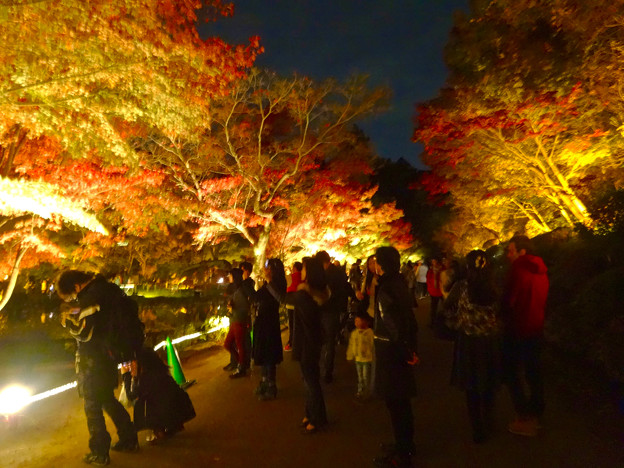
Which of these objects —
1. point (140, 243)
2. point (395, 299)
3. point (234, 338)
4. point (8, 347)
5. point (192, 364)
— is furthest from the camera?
point (140, 243)

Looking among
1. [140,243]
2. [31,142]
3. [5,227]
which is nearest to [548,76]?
[31,142]

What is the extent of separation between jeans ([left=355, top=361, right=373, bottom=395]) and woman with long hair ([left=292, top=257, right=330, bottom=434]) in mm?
1057

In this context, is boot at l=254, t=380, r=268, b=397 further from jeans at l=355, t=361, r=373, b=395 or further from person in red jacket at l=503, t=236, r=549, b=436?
person in red jacket at l=503, t=236, r=549, b=436

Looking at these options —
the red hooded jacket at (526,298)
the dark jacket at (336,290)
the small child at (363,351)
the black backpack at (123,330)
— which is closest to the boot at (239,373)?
the dark jacket at (336,290)

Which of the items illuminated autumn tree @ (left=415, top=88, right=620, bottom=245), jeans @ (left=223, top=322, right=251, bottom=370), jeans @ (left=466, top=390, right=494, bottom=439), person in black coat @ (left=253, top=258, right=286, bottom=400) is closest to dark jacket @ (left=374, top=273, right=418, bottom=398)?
jeans @ (left=466, top=390, right=494, bottom=439)

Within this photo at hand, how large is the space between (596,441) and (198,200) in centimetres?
1134

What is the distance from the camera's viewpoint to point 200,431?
15.7ft

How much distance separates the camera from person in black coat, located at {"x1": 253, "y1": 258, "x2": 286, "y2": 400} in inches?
217

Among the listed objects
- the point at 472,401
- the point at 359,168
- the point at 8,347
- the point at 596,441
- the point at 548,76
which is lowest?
the point at 596,441

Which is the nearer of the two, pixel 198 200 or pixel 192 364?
pixel 192 364

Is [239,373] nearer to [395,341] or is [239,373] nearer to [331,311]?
[331,311]

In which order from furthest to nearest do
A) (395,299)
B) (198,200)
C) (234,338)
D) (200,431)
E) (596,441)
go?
(198,200), (234,338), (200,431), (596,441), (395,299)

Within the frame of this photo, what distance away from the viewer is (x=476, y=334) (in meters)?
3.93

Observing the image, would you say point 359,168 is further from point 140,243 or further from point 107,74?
point 107,74
